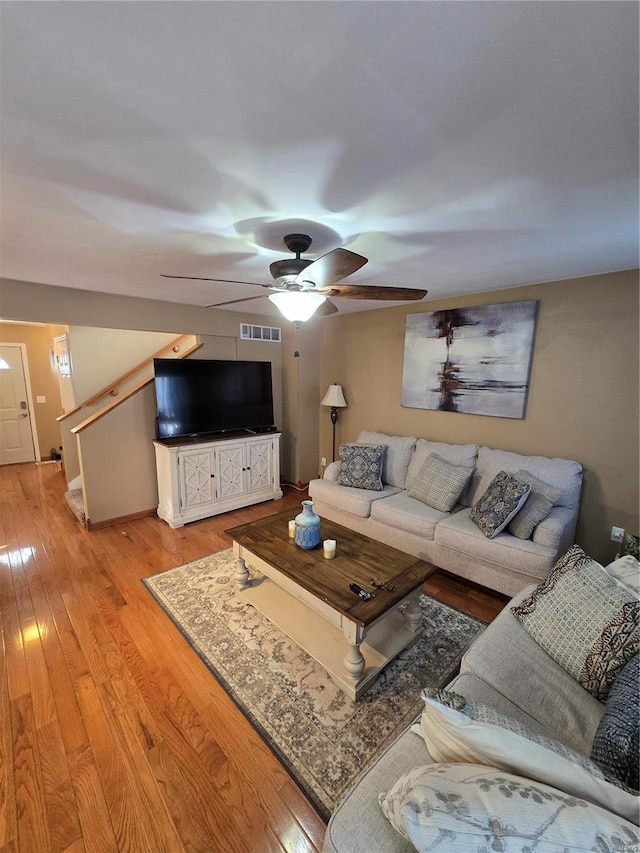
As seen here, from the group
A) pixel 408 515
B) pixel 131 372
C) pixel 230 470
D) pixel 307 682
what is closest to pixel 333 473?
pixel 408 515

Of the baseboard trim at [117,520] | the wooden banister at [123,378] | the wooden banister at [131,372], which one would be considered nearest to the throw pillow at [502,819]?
the baseboard trim at [117,520]

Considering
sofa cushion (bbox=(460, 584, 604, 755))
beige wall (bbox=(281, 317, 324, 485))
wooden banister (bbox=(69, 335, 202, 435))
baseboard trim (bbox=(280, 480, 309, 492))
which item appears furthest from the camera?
baseboard trim (bbox=(280, 480, 309, 492))

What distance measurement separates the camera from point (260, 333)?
4.59 m

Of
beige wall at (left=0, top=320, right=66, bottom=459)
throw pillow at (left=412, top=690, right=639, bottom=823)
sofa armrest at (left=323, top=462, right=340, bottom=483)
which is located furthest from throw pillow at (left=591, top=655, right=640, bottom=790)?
beige wall at (left=0, top=320, right=66, bottom=459)

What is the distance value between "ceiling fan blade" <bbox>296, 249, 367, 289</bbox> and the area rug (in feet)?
6.97

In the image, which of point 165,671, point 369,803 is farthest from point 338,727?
point 165,671

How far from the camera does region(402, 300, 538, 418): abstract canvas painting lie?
10.1 ft

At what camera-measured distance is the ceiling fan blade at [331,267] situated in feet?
4.88

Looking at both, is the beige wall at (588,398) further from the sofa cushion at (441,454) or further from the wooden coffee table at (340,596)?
the wooden coffee table at (340,596)

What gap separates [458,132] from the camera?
1.08m

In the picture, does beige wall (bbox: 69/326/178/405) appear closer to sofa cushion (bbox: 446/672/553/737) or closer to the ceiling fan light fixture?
the ceiling fan light fixture

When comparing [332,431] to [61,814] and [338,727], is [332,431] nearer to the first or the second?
[338,727]

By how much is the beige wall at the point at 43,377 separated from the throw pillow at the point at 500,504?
673 centimetres

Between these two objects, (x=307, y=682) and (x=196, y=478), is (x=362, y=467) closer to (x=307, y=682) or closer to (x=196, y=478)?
(x=196, y=478)
